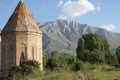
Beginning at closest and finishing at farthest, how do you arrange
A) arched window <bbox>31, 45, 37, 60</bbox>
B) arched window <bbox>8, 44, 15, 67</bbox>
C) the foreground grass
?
the foreground grass, arched window <bbox>8, 44, 15, 67</bbox>, arched window <bbox>31, 45, 37, 60</bbox>

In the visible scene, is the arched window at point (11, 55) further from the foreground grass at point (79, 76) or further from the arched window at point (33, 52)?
the foreground grass at point (79, 76)

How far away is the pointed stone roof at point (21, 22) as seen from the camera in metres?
41.2

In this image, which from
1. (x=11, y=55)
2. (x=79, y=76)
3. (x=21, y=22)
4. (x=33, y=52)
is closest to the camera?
(x=79, y=76)

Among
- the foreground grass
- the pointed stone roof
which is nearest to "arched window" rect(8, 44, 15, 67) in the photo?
the pointed stone roof

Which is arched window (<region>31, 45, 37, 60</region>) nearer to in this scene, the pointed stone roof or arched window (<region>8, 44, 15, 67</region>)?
the pointed stone roof

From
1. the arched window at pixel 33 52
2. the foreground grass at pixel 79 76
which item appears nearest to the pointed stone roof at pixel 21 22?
the arched window at pixel 33 52

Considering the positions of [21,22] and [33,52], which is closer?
[33,52]

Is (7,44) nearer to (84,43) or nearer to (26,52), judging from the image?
(26,52)

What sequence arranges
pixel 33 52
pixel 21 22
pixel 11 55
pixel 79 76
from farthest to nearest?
pixel 21 22, pixel 33 52, pixel 11 55, pixel 79 76

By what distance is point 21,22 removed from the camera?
137ft

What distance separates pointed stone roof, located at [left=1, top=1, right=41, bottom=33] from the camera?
41250 mm

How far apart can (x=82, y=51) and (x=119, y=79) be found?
55.0 metres

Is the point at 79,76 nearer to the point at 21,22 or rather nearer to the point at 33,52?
the point at 33,52

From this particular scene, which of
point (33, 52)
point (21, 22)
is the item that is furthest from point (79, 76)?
point (21, 22)
